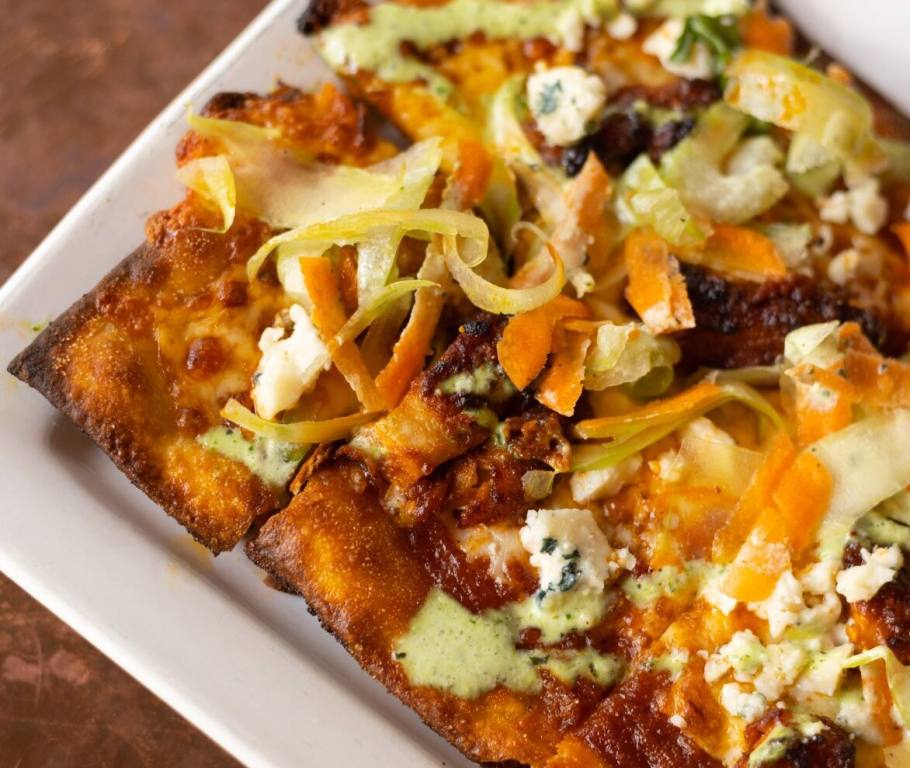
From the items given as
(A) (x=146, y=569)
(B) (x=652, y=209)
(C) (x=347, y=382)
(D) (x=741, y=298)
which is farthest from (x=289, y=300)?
(D) (x=741, y=298)

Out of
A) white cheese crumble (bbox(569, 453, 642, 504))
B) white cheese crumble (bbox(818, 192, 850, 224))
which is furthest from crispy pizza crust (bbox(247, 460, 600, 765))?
white cheese crumble (bbox(818, 192, 850, 224))

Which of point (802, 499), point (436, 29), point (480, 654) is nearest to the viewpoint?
point (480, 654)

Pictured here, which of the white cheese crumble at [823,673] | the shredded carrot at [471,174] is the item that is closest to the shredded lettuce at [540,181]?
the shredded carrot at [471,174]

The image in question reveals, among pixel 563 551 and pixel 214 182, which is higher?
pixel 214 182

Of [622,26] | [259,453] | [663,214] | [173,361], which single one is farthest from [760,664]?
[622,26]

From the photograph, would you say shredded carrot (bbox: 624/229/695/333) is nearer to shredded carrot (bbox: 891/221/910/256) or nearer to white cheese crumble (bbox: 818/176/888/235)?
white cheese crumble (bbox: 818/176/888/235)

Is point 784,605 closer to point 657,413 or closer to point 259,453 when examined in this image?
point 657,413
